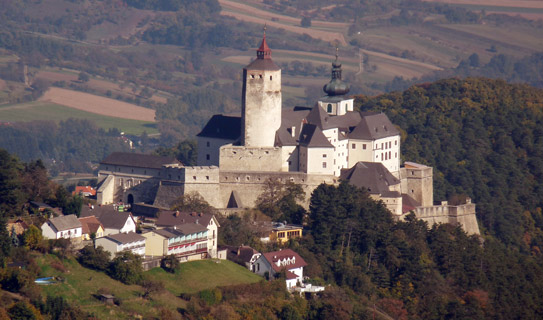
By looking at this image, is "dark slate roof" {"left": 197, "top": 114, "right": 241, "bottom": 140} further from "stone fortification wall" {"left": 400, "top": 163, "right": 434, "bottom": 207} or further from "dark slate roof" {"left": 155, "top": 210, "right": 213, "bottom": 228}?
"stone fortification wall" {"left": 400, "top": 163, "right": 434, "bottom": 207}

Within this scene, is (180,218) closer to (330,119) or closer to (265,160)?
(265,160)

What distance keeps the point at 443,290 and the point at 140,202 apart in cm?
→ 1475

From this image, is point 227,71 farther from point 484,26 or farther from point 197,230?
point 197,230

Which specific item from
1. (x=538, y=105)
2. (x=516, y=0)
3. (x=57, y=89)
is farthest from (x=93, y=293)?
(x=516, y=0)

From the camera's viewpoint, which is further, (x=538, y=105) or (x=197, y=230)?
(x=538, y=105)

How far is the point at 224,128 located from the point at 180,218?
9329mm

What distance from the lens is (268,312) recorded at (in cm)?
5106

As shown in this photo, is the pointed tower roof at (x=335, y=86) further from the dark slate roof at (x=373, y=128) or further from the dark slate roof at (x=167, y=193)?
the dark slate roof at (x=167, y=193)

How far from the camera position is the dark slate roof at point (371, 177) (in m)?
61.5

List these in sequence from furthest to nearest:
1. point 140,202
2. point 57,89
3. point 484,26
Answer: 1. point 484,26
2. point 57,89
3. point 140,202

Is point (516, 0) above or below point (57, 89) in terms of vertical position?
above

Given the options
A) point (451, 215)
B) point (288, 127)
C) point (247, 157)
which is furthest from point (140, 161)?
point (451, 215)

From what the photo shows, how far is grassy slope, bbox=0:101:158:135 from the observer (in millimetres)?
134875

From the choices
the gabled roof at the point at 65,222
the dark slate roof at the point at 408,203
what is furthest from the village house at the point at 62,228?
the dark slate roof at the point at 408,203
